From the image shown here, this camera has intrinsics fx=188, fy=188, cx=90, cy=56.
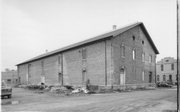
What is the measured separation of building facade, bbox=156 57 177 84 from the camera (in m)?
53.0

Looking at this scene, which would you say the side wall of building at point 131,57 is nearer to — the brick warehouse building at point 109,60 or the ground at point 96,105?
the brick warehouse building at point 109,60

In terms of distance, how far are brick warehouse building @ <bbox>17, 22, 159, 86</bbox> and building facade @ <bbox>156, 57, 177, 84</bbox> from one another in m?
22.4

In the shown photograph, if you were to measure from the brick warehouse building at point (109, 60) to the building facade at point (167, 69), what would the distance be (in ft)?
73.5

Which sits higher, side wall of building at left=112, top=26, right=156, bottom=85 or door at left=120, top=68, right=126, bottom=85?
side wall of building at left=112, top=26, right=156, bottom=85

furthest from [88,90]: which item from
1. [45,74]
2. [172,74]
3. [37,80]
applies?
[172,74]

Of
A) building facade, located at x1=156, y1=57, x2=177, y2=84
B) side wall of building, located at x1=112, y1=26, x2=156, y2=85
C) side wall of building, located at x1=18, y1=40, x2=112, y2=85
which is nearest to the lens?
side wall of building, located at x1=18, y1=40, x2=112, y2=85

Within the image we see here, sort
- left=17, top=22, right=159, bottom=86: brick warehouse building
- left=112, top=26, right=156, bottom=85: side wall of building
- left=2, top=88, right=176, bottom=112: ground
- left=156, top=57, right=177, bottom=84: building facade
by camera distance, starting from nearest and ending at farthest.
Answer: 1. left=2, top=88, right=176, bottom=112: ground
2. left=17, top=22, right=159, bottom=86: brick warehouse building
3. left=112, top=26, right=156, bottom=85: side wall of building
4. left=156, top=57, right=177, bottom=84: building facade

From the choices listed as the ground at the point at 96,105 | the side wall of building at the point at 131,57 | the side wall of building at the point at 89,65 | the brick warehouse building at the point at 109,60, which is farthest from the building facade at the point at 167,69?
the ground at the point at 96,105

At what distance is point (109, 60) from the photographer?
77.0 feet

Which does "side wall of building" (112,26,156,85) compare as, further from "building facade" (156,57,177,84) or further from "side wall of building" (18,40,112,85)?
"building facade" (156,57,177,84)

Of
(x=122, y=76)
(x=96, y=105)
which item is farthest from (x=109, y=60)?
(x=96, y=105)

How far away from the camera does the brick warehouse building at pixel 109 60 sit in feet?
78.5

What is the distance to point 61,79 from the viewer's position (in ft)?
105

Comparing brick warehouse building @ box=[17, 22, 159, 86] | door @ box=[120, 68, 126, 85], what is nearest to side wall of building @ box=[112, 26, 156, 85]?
brick warehouse building @ box=[17, 22, 159, 86]
